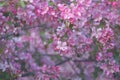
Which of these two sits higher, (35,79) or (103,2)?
(103,2)

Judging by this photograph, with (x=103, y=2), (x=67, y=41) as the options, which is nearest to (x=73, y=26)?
(x=67, y=41)

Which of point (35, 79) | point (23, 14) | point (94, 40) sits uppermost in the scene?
point (23, 14)

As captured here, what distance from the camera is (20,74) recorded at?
3.84m

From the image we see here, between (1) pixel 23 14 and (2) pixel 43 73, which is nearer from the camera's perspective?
(1) pixel 23 14

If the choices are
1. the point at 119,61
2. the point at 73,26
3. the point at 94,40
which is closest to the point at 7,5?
the point at 73,26

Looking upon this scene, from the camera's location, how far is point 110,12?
3.68m

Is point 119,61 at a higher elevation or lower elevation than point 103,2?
lower

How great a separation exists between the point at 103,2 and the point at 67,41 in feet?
1.52

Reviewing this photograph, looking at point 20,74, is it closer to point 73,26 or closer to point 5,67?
point 5,67

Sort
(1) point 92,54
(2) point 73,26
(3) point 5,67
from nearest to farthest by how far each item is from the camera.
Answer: (2) point 73,26 → (3) point 5,67 → (1) point 92,54

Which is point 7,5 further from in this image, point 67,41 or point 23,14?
point 67,41

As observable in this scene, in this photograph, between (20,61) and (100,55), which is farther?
(20,61)

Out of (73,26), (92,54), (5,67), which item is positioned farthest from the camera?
(92,54)

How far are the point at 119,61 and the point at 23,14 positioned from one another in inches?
38.5
